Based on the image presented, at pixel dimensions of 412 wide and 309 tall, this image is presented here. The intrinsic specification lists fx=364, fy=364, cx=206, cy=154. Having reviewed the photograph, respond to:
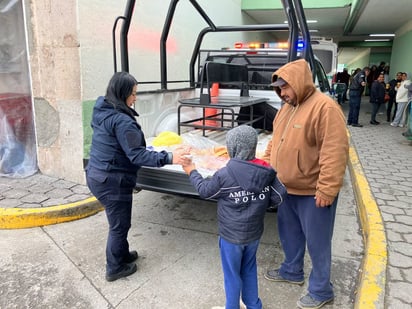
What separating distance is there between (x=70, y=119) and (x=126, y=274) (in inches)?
96.9

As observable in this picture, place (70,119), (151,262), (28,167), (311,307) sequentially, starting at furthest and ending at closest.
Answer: (28,167), (70,119), (151,262), (311,307)

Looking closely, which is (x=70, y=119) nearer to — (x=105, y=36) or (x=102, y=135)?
(x=105, y=36)

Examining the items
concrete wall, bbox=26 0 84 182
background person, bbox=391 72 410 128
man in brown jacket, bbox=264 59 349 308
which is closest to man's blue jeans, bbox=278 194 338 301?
man in brown jacket, bbox=264 59 349 308

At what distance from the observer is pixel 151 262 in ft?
10.5

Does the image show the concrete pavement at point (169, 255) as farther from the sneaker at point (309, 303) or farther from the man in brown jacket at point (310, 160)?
the man in brown jacket at point (310, 160)

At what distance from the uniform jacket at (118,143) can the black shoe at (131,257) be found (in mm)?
806

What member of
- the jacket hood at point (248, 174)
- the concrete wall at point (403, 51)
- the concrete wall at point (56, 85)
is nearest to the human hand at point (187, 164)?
the jacket hood at point (248, 174)

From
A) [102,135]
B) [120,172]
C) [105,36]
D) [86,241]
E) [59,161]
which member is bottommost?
[86,241]

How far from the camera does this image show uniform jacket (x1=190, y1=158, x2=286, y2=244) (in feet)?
6.88

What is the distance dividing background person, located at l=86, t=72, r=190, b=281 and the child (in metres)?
0.49

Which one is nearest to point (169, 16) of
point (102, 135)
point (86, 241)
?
point (102, 135)

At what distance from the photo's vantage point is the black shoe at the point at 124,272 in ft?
9.52

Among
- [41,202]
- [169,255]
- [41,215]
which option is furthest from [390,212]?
[41,202]

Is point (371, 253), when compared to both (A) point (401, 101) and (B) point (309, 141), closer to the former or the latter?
(B) point (309, 141)
